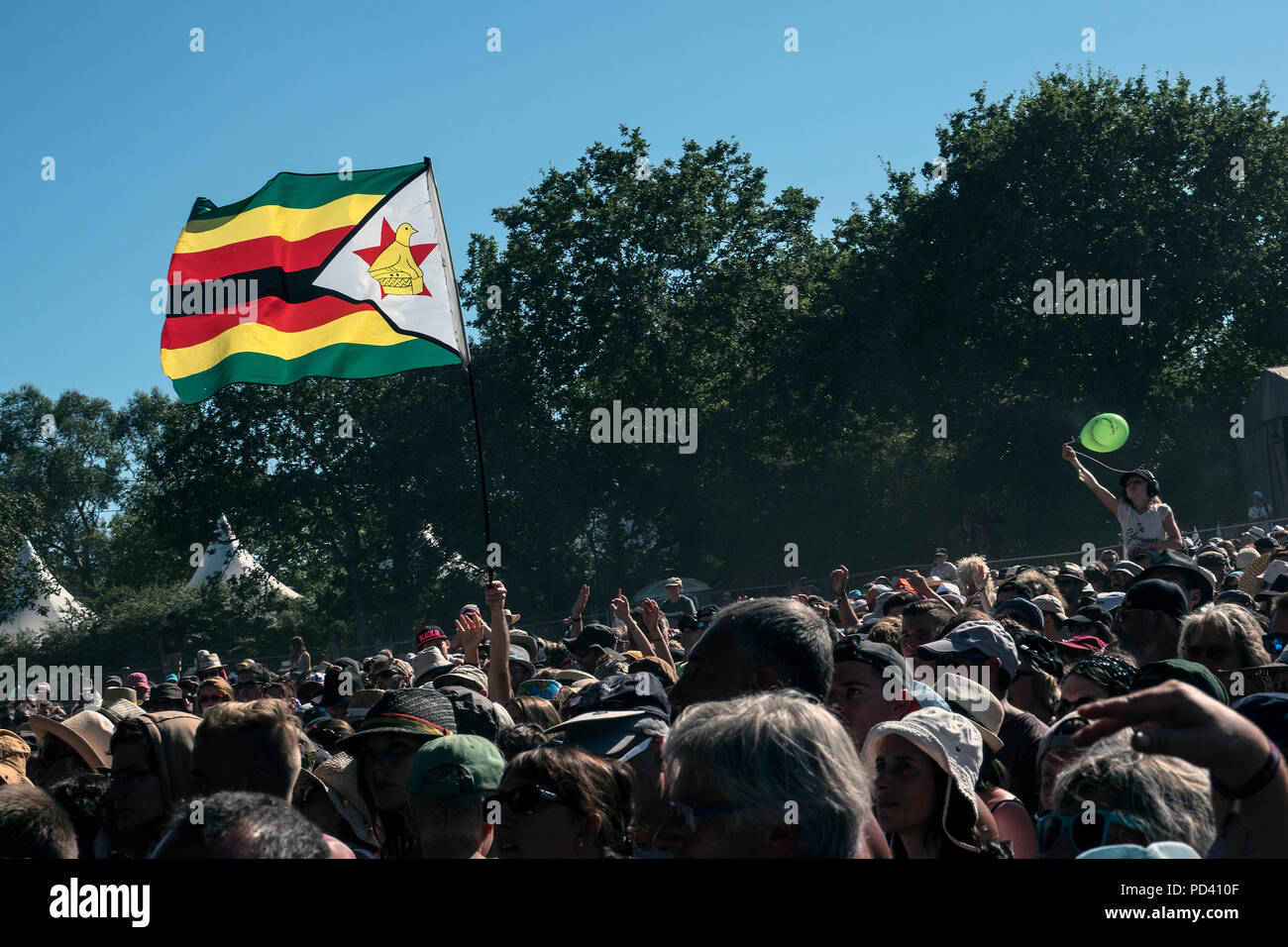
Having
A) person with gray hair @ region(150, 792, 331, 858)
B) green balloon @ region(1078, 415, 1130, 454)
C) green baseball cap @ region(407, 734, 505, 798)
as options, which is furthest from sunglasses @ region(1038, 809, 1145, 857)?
green balloon @ region(1078, 415, 1130, 454)

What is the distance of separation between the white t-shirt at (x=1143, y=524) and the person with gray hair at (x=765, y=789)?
783 centimetres

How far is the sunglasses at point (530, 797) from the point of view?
319 cm

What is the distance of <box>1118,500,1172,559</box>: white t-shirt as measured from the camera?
966 centimetres

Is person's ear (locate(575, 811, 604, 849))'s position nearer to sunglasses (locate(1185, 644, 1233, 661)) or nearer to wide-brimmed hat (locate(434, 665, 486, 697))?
wide-brimmed hat (locate(434, 665, 486, 697))

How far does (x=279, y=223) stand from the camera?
9.33 m

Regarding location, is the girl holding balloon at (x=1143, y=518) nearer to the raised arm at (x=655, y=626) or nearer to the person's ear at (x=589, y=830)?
the raised arm at (x=655, y=626)

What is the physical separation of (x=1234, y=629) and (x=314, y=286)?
21.9ft

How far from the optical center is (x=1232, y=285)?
35.5 m

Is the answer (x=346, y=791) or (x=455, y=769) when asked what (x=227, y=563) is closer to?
(x=346, y=791)

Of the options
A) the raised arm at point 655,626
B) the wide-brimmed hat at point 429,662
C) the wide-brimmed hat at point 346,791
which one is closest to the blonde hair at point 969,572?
the raised arm at point 655,626

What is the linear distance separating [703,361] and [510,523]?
851 centimetres

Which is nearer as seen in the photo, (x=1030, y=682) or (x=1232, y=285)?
(x=1030, y=682)
